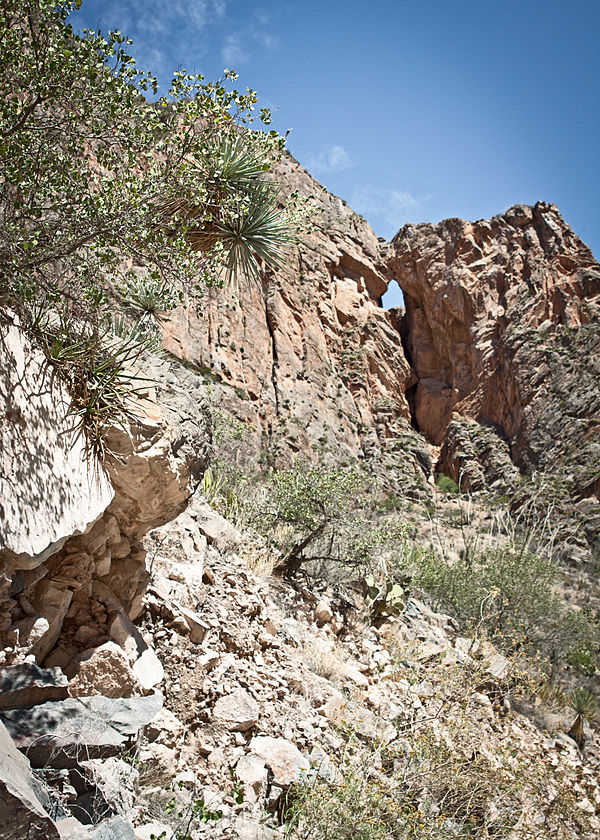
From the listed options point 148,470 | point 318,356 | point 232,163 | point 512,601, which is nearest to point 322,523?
point 512,601

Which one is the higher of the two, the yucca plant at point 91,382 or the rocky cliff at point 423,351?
the rocky cliff at point 423,351

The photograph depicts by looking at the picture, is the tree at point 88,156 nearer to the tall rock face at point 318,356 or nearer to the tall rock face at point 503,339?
the tall rock face at point 318,356

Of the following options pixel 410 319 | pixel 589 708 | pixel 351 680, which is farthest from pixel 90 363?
pixel 410 319

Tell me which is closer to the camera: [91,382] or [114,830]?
[114,830]

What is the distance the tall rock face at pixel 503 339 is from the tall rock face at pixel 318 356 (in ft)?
10.6

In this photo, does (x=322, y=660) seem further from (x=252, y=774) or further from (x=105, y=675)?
(x=105, y=675)

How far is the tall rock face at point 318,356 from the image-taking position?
24094 mm

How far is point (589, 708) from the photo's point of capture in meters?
8.15

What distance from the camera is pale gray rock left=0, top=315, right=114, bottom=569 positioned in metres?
2.61

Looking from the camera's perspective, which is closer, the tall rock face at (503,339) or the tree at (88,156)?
the tree at (88,156)

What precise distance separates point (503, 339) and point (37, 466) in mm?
38984

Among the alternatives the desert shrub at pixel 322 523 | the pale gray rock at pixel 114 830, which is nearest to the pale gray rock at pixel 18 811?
the pale gray rock at pixel 114 830

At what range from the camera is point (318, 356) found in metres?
31.4

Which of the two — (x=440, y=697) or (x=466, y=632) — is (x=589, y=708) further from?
(x=440, y=697)
